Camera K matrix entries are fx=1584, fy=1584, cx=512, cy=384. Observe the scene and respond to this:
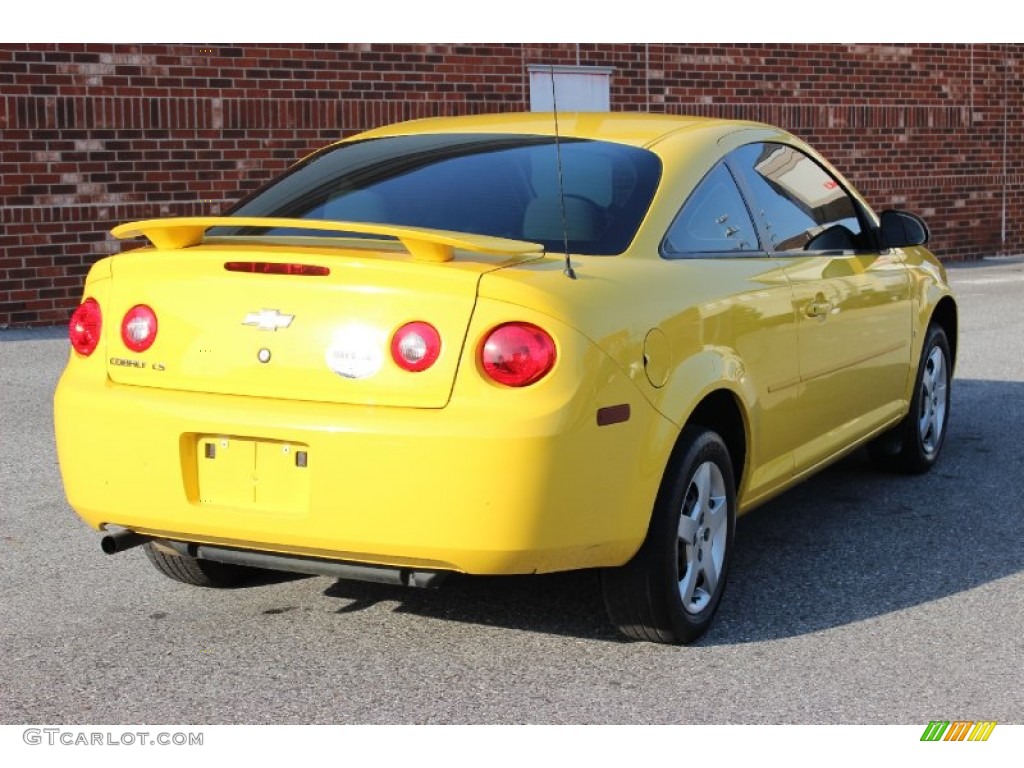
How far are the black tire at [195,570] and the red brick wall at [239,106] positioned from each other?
298 inches

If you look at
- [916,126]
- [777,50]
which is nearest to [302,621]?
[777,50]

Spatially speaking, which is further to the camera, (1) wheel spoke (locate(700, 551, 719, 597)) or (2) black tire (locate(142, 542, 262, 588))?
(2) black tire (locate(142, 542, 262, 588))

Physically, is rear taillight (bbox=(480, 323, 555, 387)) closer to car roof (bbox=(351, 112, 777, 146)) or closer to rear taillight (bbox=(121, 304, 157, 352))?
rear taillight (bbox=(121, 304, 157, 352))

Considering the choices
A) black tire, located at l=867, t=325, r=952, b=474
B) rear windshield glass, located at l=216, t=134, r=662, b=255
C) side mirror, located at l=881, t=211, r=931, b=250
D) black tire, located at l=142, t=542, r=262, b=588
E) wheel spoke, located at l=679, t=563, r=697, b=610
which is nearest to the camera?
wheel spoke, located at l=679, t=563, r=697, b=610

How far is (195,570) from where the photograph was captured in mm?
5102

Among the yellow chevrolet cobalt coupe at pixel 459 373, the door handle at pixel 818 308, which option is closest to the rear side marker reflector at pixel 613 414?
the yellow chevrolet cobalt coupe at pixel 459 373

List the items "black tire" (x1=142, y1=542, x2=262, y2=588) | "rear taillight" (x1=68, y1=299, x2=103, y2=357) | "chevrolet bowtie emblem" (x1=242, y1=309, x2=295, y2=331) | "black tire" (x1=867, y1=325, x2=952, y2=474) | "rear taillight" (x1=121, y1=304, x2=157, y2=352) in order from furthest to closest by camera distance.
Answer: "black tire" (x1=867, y1=325, x2=952, y2=474) → "black tire" (x1=142, y1=542, x2=262, y2=588) → "rear taillight" (x1=68, y1=299, x2=103, y2=357) → "rear taillight" (x1=121, y1=304, x2=157, y2=352) → "chevrolet bowtie emblem" (x1=242, y1=309, x2=295, y2=331)

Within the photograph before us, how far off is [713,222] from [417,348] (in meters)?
1.44

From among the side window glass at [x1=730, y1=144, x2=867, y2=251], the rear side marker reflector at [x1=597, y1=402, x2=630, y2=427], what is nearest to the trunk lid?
the rear side marker reflector at [x1=597, y1=402, x2=630, y2=427]

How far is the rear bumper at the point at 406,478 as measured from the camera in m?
3.97

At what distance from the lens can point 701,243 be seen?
494 centimetres

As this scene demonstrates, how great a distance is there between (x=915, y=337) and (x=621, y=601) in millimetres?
2716

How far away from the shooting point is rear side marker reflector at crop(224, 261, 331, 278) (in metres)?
4.15
